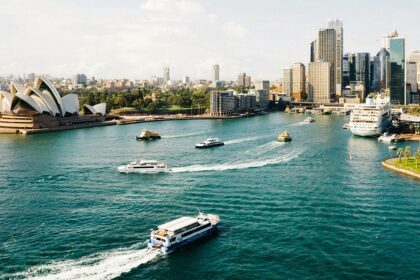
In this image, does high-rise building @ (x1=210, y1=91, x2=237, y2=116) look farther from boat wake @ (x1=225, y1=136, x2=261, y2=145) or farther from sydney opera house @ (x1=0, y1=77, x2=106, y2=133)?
boat wake @ (x1=225, y1=136, x2=261, y2=145)

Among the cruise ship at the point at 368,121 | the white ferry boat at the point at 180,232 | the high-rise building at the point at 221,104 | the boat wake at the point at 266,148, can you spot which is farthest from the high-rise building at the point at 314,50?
the white ferry boat at the point at 180,232

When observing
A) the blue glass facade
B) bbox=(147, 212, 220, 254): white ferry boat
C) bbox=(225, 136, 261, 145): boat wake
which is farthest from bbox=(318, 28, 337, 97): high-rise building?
bbox=(147, 212, 220, 254): white ferry boat

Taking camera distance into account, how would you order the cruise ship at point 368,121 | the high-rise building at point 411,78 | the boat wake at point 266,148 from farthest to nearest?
the high-rise building at point 411,78, the cruise ship at point 368,121, the boat wake at point 266,148

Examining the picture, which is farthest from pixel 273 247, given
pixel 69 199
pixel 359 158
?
pixel 359 158

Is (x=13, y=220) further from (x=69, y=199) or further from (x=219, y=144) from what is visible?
(x=219, y=144)

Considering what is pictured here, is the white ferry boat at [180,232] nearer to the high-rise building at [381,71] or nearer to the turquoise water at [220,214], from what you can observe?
the turquoise water at [220,214]

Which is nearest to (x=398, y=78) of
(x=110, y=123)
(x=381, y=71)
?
(x=381, y=71)
